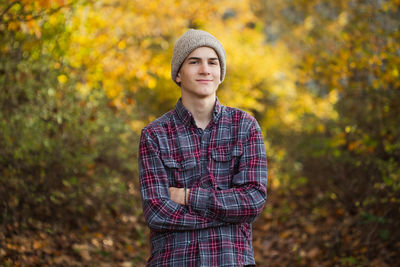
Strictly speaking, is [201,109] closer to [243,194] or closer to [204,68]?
[204,68]

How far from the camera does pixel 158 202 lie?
6.89 feet

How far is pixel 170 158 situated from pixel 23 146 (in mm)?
2795

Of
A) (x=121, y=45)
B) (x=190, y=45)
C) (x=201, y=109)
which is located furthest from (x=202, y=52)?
(x=121, y=45)

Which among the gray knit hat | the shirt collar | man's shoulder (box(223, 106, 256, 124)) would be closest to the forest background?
the gray knit hat

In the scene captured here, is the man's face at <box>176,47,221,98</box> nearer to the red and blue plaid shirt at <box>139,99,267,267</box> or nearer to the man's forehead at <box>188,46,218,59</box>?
the man's forehead at <box>188,46,218,59</box>

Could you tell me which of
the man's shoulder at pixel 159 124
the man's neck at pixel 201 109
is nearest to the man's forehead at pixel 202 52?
the man's neck at pixel 201 109

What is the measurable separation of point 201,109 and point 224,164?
310 millimetres

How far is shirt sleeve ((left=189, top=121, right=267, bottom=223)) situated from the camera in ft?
6.81

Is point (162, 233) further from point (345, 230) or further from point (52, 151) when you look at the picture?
point (345, 230)

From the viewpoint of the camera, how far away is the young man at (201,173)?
6.73 ft

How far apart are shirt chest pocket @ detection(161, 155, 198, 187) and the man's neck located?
0.23 m

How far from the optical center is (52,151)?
504 cm

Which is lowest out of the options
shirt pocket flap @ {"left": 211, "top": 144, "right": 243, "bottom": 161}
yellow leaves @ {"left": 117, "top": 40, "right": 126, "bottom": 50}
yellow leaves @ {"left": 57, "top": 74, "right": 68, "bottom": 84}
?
shirt pocket flap @ {"left": 211, "top": 144, "right": 243, "bottom": 161}

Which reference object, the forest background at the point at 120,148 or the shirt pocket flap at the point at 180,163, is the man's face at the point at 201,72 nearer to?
the shirt pocket flap at the point at 180,163
